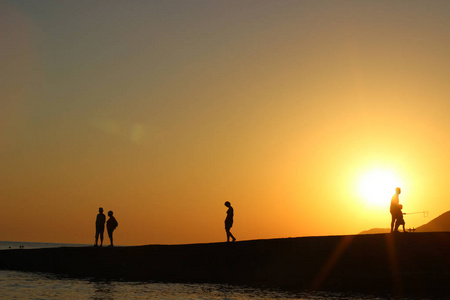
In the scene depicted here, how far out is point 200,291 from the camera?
2114 centimetres

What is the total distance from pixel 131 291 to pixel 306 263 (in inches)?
304

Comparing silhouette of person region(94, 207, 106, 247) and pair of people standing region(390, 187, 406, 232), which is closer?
pair of people standing region(390, 187, 406, 232)

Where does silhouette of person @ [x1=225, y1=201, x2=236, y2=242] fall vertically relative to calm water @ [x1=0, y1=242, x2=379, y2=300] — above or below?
above

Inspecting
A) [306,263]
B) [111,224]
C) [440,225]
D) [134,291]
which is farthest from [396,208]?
[440,225]

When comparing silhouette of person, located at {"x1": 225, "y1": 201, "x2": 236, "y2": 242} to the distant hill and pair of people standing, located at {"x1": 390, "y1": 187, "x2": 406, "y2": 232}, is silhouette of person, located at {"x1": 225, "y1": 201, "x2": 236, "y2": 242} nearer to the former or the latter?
pair of people standing, located at {"x1": 390, "y1": 187, "x2": 406, "y2": 232}

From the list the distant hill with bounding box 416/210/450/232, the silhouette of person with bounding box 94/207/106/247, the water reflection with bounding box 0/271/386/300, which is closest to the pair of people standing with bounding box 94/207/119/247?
the silhouette of person with bounding box 94/207/106/247

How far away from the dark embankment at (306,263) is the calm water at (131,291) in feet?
6.42

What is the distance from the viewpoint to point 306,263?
74.8 ft

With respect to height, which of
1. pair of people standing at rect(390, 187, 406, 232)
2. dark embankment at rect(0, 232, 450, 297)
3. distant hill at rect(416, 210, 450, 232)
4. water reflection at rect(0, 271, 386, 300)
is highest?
distant hill at rect(416, 210, 450, 232)

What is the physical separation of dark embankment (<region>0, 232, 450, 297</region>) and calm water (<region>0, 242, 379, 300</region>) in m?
1.96

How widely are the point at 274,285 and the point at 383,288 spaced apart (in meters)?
4.85

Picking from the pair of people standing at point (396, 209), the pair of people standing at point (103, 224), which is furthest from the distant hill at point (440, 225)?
the pair of people standing at point (103, 224)

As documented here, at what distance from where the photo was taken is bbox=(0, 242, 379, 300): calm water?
19.5 meters

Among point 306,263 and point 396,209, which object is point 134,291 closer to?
point 306,263
